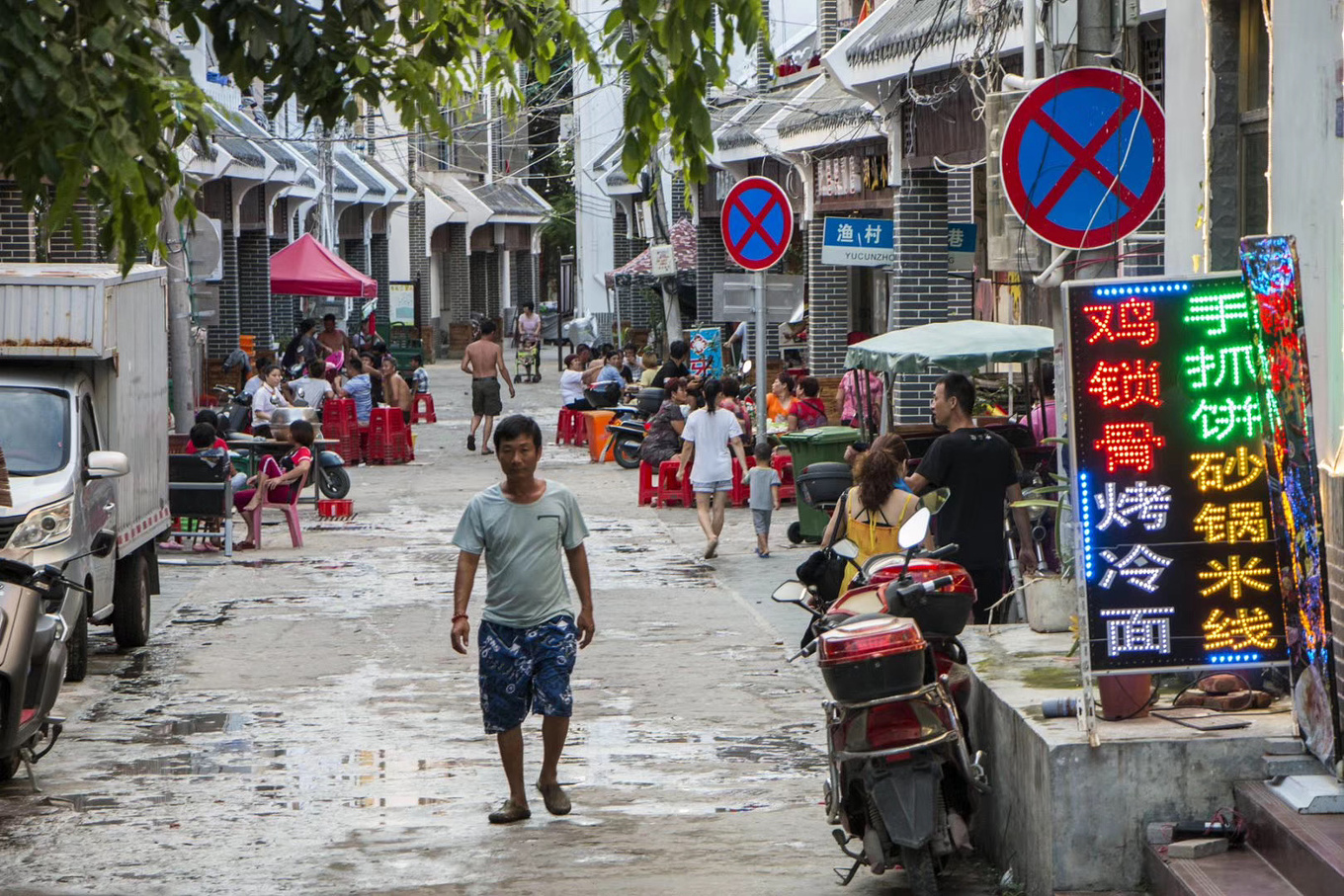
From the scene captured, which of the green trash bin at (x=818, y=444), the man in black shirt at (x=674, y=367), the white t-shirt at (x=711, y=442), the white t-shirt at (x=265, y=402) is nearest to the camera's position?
the white t-shirt at (x=711, y=442)

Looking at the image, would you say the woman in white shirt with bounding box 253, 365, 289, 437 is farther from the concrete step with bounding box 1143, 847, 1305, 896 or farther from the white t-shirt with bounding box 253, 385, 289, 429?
the concrete step with bounding box 1143, 847, 1305, 896

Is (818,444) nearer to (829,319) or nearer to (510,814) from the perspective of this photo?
(829,319)

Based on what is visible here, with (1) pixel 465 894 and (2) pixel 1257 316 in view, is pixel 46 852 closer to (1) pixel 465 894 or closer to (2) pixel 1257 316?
(1) pixel 465 894

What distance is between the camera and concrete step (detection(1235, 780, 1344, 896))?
5.26 m

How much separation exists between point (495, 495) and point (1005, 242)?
3.59m

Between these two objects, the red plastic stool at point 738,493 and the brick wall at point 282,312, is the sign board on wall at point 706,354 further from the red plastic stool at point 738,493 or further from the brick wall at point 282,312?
the brick wall at point 282,312

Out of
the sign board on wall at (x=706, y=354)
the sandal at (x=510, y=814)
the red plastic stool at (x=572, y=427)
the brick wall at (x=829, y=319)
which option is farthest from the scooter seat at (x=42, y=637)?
the red plastic stool at (x=572, y=427)

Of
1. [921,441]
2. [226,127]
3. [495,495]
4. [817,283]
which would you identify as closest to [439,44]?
[495,495]

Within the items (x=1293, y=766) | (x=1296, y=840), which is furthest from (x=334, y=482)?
Answer: (x=1296, y=840)

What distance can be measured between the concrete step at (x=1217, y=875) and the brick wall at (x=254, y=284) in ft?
113

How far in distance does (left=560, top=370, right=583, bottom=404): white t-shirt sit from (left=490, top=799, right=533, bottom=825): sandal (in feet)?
64.5

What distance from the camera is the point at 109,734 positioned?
9836mm

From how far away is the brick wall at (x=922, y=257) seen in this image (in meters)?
19.8

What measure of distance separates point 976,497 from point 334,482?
11.6m
